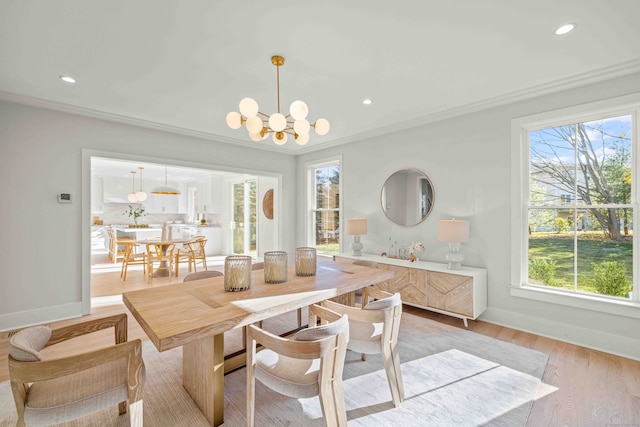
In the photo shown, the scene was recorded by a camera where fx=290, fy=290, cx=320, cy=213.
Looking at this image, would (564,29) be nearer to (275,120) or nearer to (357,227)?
(275,120)

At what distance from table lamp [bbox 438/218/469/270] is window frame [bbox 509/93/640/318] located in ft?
1.64

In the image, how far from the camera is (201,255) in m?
6.32

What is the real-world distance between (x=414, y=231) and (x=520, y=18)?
270 centimetres

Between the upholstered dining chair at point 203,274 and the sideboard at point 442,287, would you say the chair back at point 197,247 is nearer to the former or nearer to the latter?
the upholstered dining chair at point 203,274

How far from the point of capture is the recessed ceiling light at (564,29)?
77.7 inches

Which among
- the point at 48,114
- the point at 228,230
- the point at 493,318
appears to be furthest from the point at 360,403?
the point at 228,230

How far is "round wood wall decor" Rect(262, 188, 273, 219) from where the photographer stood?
21.8 feet

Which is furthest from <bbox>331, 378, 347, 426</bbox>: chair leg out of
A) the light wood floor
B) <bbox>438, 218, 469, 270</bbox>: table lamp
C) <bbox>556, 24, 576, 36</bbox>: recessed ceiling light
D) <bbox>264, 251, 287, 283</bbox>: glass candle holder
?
<bbox>556, 24, 576, 36</bbox>: recessed ceiling light

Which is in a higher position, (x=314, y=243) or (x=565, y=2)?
(x=565, y=2)

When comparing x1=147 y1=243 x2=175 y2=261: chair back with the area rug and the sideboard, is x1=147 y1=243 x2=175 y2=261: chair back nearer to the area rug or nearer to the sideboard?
the area rug

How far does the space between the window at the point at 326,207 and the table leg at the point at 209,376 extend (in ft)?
11.6

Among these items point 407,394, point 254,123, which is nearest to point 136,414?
point 407,394

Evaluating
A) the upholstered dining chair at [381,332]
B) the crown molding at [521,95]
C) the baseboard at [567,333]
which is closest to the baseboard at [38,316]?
the upholstered dining chair at [381,332]

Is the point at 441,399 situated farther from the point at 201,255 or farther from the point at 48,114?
the point at 201,255
